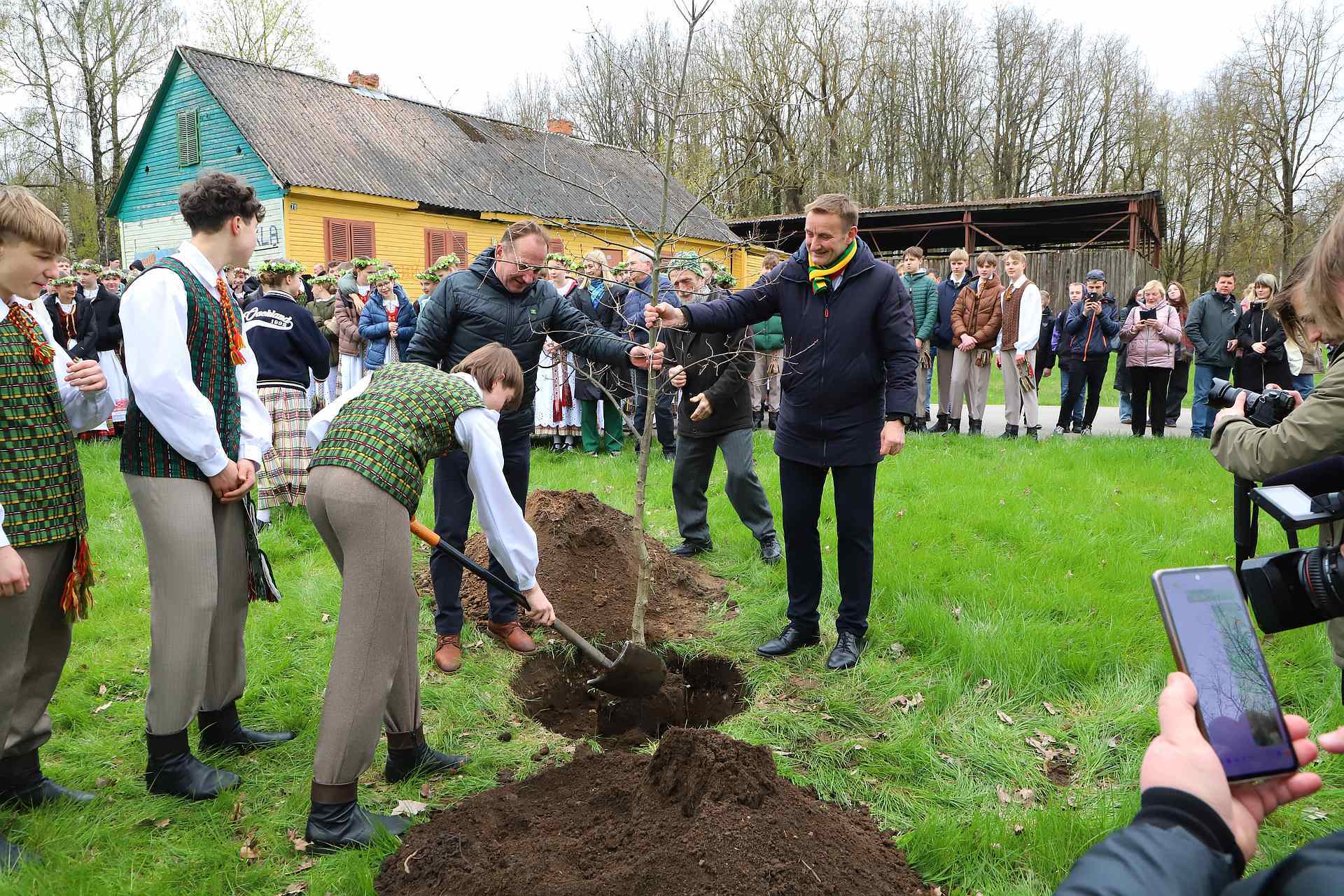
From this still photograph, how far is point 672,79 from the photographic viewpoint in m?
4.36

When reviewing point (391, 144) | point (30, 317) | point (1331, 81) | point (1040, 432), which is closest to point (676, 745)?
point (30, 317)

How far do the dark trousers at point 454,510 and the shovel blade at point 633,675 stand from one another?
0.86 m

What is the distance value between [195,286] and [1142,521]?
6.45 meters

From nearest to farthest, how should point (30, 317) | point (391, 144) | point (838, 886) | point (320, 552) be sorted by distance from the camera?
point (838, 886) < point (30, 317) < point (320, 552) < point (391, 144)

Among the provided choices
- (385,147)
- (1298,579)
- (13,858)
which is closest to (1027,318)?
(1298,579)

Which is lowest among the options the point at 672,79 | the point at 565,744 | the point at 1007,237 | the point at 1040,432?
the point at 565,744

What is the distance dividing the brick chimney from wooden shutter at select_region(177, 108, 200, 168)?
16.5 feet

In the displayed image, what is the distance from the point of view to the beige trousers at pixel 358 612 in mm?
3041

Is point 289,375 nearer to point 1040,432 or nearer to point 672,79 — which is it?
point 672,79

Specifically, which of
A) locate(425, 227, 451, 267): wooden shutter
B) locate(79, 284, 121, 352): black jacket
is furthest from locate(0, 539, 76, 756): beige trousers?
locate(425, 227, 451, 267): wooden shutter

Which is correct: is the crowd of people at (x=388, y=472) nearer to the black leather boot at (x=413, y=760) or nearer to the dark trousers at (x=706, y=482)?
the black leather boot at (x=413, y=760)

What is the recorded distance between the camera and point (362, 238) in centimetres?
2311

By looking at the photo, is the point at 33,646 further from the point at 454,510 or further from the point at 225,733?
the point at 454,510

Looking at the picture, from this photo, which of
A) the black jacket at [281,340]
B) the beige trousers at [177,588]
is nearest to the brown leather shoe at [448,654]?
the beige trousers at [177,588]
